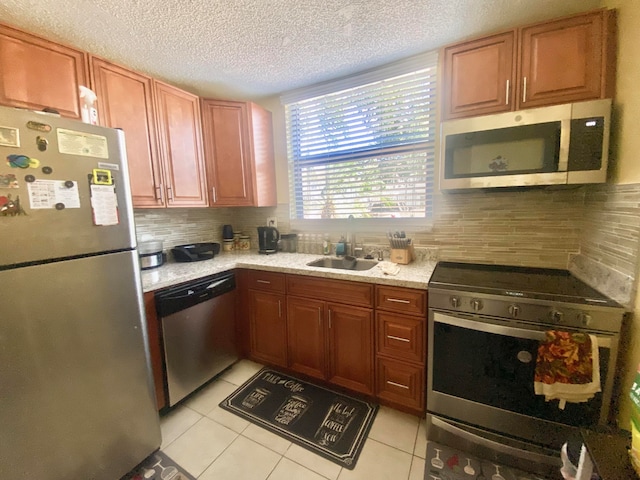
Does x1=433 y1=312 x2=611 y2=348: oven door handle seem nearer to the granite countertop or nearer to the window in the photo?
the granite countertop

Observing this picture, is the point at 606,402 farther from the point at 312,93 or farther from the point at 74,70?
the point at 74,70

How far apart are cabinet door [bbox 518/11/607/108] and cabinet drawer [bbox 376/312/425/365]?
138 cm

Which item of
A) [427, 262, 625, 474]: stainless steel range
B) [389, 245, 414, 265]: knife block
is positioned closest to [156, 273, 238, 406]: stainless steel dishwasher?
[389, 245, 414, 265]: knife block

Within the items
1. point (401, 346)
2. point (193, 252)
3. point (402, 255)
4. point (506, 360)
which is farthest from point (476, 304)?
point (193, 252)

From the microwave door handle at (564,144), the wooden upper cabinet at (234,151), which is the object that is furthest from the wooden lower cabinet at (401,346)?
the wooden upper cabinet at (234,151)

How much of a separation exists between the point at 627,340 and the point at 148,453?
7.87ft

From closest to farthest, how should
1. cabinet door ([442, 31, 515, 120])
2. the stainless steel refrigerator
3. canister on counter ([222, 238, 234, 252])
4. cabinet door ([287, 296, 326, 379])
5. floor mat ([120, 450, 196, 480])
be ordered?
the stainless steel refrigerator → floor mat ([120, 450, 196, 480]) → cabinet door ([442, 31, 515, 120]) → cabinet door ([287, 296, 326, 379]) → canister on counter ([222, 238, 234, 252])

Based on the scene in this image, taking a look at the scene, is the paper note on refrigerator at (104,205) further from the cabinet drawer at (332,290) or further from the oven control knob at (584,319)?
the oven control knob at (584,319)

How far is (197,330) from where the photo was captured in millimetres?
1821

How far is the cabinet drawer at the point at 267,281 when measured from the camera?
77.1 inches

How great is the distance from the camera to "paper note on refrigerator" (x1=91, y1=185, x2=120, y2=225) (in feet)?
3.67

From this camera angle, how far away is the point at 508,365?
128 cm

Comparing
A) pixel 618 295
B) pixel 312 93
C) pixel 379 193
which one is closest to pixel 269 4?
pixel 312 93

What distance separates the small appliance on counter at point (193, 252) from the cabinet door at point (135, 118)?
415mm
